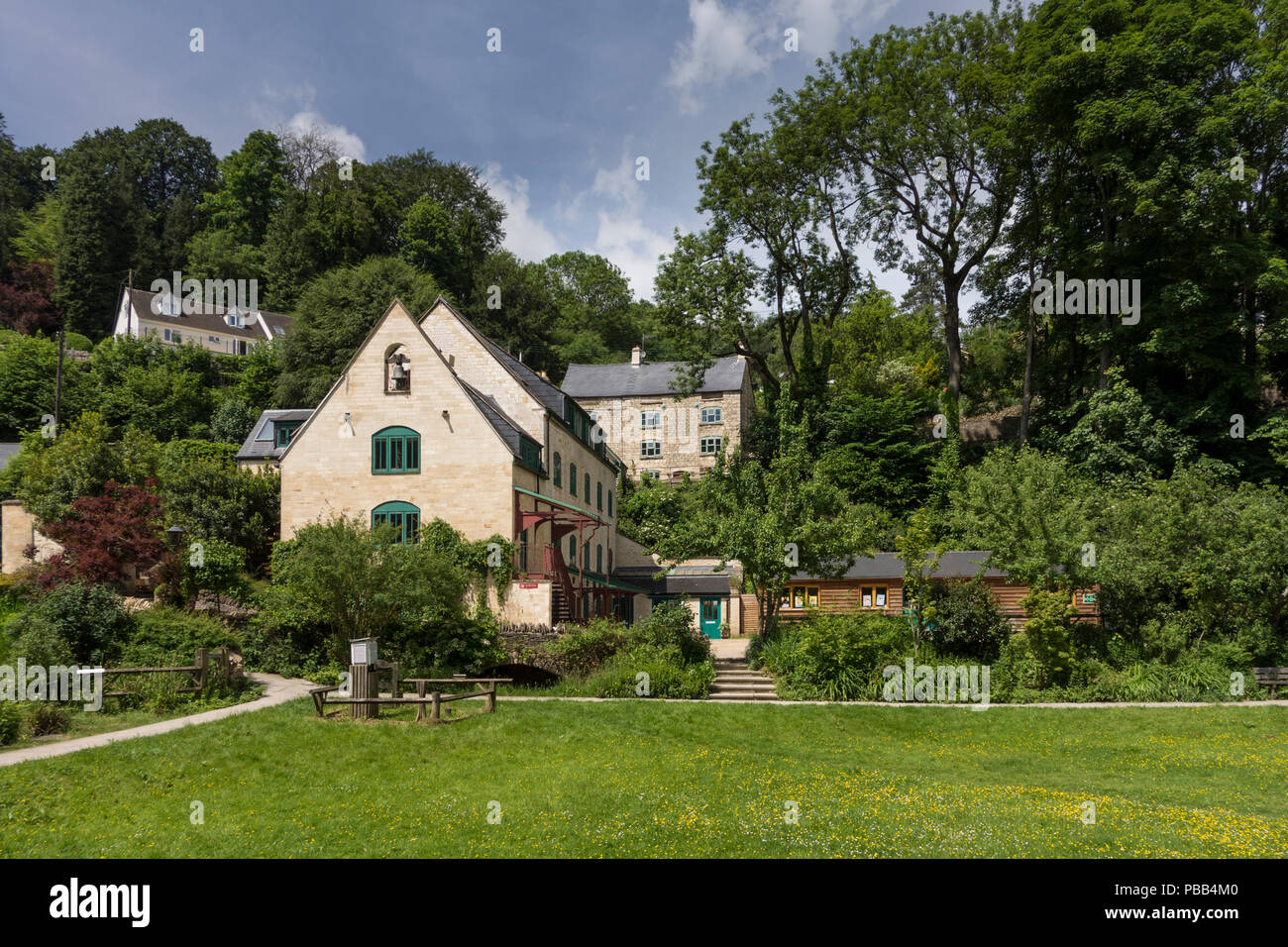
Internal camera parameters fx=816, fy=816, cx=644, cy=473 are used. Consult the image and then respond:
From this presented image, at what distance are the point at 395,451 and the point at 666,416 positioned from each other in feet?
103

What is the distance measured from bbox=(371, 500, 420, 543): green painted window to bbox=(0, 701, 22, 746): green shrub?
13.7m

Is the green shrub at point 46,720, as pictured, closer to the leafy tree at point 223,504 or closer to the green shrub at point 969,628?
the leafy tree at point 223,504

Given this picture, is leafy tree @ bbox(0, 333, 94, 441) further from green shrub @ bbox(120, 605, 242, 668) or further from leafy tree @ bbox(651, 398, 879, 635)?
leafy tree @ bbox(651, 398, 879, 635)

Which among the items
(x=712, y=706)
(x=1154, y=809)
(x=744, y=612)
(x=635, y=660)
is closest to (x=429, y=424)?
(x=635, y=660)

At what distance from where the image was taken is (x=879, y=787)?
12891 mm

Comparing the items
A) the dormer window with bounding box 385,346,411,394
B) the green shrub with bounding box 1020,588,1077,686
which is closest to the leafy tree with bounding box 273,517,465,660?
the dormer window with bounding box 385,346,411,394

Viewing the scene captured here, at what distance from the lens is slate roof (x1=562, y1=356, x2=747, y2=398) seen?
57.8 meters

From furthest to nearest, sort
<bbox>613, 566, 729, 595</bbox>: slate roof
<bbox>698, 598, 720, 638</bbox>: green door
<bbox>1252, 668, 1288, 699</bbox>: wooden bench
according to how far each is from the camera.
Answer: <bbox>613, 566, 729, 595</bbox>: slate roof, <bbox>698, 598, 720, 638</bbox>: green door, <bbox>1252, 668, 1288, 699</bbox>: wooden bench

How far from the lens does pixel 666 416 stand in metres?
58.1

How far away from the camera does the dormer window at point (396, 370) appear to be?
94.9 feet

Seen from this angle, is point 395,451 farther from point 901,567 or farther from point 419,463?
point 901,567

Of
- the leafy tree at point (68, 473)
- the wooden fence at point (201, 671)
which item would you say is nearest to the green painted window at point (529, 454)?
the wooden fence at point (201, 671)
